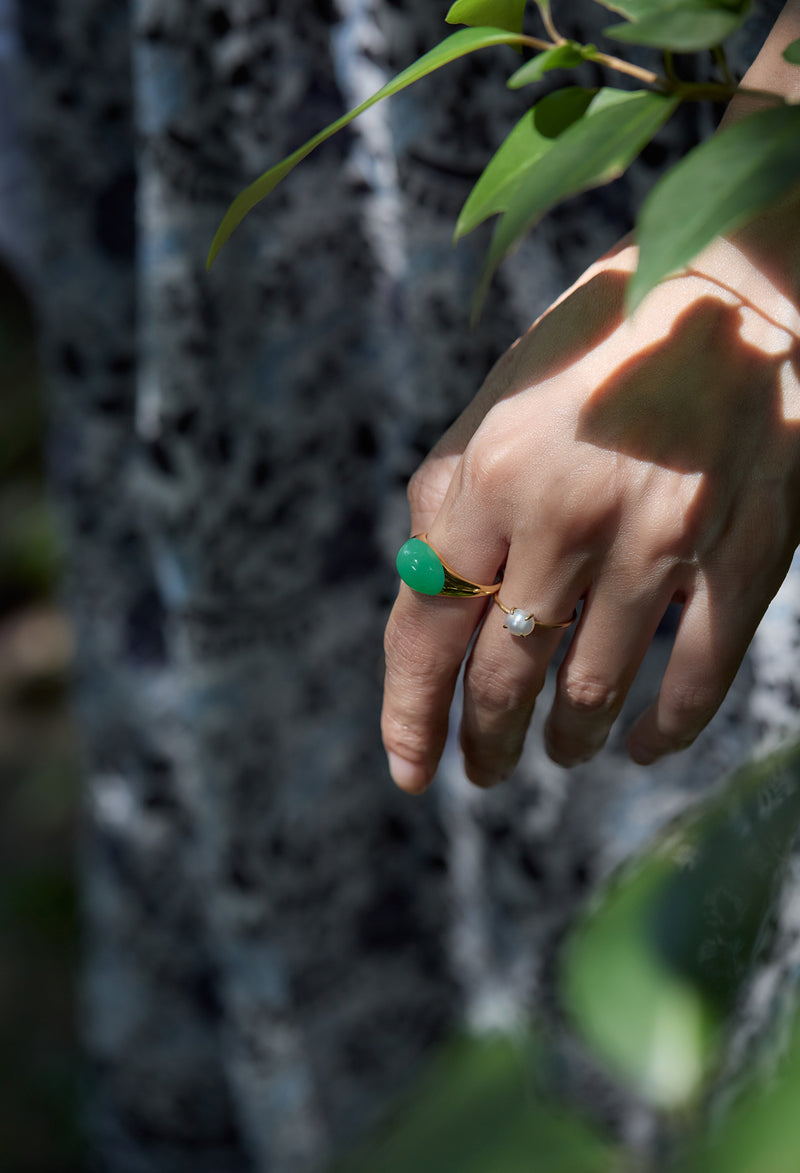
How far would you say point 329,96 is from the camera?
2.27 feet

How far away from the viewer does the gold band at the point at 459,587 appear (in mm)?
451

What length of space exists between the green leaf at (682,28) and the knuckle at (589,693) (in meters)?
0.29

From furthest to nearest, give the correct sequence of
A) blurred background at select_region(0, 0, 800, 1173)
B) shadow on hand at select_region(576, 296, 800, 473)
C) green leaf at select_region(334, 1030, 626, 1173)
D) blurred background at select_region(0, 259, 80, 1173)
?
blurred background at select_region(0, 259, 80, 1173) → green leaf at select_region(334, 1030, 626, 1173) → blurred background at select_region(0, 0, 800, 1173) → shadow on hand at select_region(576, 296, 800, 473)

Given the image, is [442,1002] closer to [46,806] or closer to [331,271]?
[331,271]

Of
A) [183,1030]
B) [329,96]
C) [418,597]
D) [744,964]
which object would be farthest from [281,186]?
[183,1030]

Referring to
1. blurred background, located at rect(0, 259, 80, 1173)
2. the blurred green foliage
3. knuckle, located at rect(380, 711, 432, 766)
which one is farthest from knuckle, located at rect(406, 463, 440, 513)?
blurred background, located at rect(0, 259, 80, 1173)

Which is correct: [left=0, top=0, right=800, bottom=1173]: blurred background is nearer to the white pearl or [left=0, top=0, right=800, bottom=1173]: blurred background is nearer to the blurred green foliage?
the blurred green foliage

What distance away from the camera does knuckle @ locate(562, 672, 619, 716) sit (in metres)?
0.46

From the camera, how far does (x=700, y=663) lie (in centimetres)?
45

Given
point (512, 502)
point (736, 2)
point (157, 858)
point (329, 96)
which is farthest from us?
point (157, 858)

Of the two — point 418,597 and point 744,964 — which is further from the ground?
point 418,597

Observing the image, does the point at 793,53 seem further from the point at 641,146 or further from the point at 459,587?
the point at 459,587

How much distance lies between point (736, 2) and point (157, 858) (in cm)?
96

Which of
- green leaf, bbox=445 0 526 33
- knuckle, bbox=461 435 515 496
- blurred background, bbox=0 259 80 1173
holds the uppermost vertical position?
blurred background, bbox=0 259 80 1173
